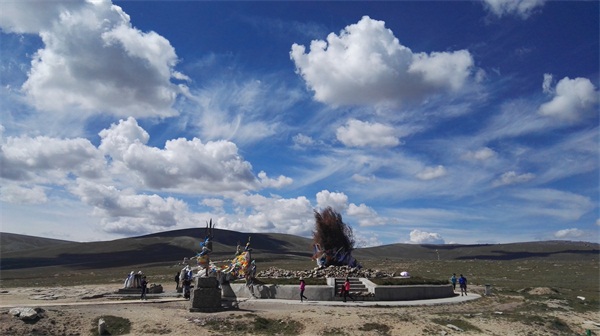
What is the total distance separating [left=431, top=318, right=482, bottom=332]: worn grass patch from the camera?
22609 millimetres

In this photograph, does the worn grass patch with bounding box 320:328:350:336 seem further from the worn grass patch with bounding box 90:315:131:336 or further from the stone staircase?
the worn grass patch with bounding box 90:315:131:336

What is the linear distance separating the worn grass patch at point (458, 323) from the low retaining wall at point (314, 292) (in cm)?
656

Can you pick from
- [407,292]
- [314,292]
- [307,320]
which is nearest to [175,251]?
[314,292]

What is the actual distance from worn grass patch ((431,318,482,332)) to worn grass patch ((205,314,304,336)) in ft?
24.6

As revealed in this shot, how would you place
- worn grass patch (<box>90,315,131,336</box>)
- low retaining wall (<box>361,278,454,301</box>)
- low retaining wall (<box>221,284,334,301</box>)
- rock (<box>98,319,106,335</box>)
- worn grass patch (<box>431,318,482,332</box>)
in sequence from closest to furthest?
rock (<box>98,319,106,335</box>) → worn grass patch (<box>90,315,131,336</box>) → worn grass patch (<box>431,318,482,332</box>) → low retaining wall (<box>221,284,334,301</box>) → low retaining wall (<box>361,278,454,301</box>)

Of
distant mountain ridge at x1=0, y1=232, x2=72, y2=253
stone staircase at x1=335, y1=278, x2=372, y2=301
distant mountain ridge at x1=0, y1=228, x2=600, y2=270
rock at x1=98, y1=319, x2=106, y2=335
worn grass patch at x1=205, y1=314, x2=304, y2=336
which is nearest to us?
rock at x1=98, y1=319, x2=106, y2=335

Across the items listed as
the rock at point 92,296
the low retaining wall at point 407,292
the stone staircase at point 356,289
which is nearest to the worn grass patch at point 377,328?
the stone staircase at point 356,289

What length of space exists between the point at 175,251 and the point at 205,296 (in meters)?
121

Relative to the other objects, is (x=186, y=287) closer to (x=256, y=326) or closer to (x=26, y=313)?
(x=256, y=326)

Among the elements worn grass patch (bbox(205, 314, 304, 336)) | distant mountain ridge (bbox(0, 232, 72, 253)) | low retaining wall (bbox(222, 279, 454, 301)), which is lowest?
worn grass patch (bbox(205, 314, 304, 336))

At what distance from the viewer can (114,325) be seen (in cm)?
2178

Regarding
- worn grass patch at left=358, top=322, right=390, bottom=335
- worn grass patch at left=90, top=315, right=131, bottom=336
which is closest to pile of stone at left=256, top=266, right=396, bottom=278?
worn grass patch at left=358, top=322, right=390, bottom=335

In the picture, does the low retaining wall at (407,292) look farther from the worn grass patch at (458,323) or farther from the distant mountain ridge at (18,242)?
the distant mountain ridge at (18,242)

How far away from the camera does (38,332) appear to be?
2080cm
